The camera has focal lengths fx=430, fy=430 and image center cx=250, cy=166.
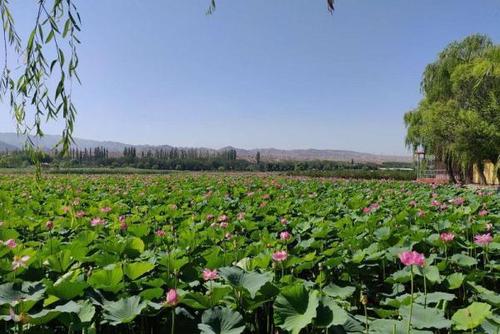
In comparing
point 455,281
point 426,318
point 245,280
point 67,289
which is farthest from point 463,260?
point 67,289

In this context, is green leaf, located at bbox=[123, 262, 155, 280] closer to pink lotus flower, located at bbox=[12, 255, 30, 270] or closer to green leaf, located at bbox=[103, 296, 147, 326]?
green leaf, located at bbox=[103, 296, 147, 326]

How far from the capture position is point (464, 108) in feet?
60.0

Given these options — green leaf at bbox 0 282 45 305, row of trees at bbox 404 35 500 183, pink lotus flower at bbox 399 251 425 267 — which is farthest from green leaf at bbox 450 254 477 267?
row of trees at bbox 404 35 500 183

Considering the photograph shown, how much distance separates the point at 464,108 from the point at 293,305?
19112 millimetres

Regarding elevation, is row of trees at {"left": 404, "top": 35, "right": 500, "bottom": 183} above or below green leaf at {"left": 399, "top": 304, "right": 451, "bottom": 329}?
above

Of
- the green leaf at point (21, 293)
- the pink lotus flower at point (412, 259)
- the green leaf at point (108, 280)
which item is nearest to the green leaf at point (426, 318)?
the pink lotus flower at point (412, 259)

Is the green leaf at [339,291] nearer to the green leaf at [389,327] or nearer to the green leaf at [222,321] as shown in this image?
the green leaf at [389,327]

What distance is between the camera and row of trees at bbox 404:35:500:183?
54.2 feet

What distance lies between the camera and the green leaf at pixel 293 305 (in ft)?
5.38

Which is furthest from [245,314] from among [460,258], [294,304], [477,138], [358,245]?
[477,138]

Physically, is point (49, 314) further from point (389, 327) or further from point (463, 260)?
point (463, 260)

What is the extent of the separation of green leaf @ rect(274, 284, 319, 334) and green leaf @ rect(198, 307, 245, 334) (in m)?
0.16

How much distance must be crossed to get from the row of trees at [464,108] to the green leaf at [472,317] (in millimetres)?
15092

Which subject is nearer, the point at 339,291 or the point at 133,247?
the point at 339,291
